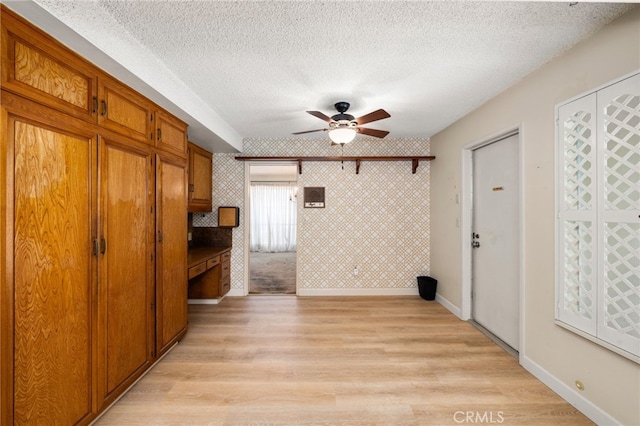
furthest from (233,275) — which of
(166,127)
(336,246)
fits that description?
(166,127)

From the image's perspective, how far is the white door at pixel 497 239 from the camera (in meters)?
2.52

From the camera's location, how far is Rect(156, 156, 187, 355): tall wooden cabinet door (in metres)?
2.31

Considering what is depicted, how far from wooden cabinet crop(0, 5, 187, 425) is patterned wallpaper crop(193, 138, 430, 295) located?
1.97 meters

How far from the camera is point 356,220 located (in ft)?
13.8

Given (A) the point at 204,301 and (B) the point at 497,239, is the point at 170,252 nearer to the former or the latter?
(A) the point at 204,301

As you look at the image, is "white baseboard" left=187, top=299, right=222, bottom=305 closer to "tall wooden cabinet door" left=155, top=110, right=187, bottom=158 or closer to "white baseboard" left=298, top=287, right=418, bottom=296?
"white baseboard" left=298, top=287, right=418, bottom=296

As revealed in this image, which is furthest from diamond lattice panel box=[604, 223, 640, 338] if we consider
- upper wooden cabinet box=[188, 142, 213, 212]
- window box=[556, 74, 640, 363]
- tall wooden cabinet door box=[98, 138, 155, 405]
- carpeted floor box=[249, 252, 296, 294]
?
upper wooden cabinet box=[188, 142, 213, 212]

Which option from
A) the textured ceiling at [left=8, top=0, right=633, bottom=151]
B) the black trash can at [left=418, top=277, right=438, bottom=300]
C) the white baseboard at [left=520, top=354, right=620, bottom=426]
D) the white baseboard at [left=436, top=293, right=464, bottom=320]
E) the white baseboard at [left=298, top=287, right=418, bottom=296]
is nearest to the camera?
the textured ceiling at [left=8, top=0, right=633, bottom=151]

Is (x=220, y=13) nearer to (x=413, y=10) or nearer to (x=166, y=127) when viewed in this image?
(x=413, y=10)

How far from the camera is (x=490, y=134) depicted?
271 cm

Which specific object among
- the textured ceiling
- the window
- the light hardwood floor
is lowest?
the light hardwood floor

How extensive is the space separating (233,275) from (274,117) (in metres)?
2.56

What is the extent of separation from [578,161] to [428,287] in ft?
8.42

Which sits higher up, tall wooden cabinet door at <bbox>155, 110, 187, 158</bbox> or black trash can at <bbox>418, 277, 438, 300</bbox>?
tall wooden cabinet door at <bbox>155, 110, 187, 158</bbox>
